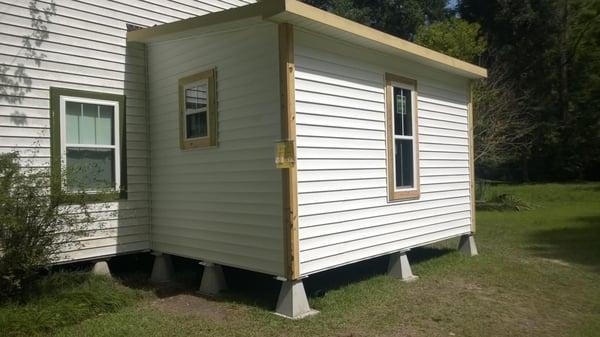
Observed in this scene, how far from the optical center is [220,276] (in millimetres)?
6367

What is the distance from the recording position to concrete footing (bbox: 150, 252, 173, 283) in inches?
279

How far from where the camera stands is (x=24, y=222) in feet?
17.0

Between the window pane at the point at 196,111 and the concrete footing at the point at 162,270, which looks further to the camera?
the concrete footing at the point at 162,270

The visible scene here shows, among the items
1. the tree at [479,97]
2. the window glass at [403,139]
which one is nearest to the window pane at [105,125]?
the window glass at [403,139]

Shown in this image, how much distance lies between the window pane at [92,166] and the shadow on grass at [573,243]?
7297 millimetres

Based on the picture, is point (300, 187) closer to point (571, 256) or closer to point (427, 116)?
point (427, 116)

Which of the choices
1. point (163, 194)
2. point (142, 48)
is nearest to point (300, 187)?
point (163, 194)

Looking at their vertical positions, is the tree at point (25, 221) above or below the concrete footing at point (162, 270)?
above

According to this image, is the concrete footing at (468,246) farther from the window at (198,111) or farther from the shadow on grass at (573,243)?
the window at (198,111)

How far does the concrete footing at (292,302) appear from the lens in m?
5.25

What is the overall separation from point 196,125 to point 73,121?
1.58 metres

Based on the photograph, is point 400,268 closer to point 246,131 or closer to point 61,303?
point 246,131

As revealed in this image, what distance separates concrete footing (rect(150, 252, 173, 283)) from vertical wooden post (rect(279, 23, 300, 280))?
258 cm

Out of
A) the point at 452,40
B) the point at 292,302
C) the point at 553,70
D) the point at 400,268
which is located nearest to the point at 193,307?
the point at 292,302
